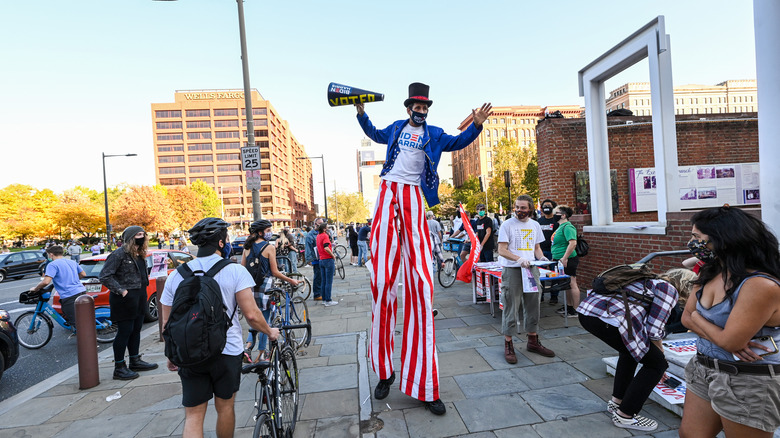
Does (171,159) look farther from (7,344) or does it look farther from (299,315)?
(299,315)

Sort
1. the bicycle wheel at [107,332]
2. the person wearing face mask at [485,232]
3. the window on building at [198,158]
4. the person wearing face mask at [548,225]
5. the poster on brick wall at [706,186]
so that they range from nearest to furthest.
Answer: the bicycle wheel at [107,332], the person wearing face mask at [548,225], the person wearing face mask at [485,232], the poster on brick wall at [706,186], the window on building at [198,158]

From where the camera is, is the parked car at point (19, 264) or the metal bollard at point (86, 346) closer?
the metal bollard at point (86, 346)

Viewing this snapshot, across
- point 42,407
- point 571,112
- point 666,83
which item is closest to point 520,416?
point 42,407

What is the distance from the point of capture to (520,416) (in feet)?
10.7

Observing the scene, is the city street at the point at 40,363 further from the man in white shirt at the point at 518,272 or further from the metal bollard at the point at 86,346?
the man in white shirt at the point at 518,272

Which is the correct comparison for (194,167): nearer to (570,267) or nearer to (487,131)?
(487,131)

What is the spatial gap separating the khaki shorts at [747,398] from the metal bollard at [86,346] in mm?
6009

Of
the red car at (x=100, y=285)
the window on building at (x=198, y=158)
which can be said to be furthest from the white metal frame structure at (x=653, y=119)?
the window on building at (x=198, y=158)

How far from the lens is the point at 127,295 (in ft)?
16.4

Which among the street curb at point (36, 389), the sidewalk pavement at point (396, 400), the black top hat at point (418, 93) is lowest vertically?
the street curb at point (36, 389)

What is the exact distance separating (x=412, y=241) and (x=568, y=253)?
371cm

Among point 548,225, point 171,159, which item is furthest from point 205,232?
point 171,159

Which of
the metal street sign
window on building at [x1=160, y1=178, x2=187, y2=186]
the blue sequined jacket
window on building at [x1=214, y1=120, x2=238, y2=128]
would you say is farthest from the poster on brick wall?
window on building at [x1=160, y1=178, x2=187, y2=186]

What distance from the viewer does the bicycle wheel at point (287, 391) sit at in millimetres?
2934
